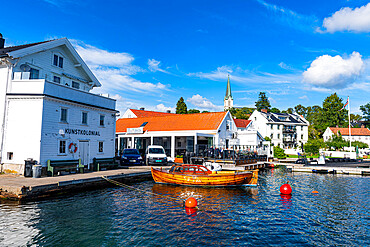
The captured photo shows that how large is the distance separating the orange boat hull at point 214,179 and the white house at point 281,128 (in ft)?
164

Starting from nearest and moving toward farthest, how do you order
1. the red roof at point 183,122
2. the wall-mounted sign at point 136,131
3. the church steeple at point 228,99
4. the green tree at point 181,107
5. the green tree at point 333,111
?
the red roof at point 183,122 → the wall-mounted sign at point 136,131 → the green tree at point 181,107 → the green tree at point 333,111 → the church steeple at point 228,99

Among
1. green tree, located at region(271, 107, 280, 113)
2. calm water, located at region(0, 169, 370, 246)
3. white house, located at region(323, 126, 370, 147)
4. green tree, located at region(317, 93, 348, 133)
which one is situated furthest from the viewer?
green tree, located at region(271, 107, 280, 113)

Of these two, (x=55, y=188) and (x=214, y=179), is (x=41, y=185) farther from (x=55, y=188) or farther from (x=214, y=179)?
(x=214, y=179)

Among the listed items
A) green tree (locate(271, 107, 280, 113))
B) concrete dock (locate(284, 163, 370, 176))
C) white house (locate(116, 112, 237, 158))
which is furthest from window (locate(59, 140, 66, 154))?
green tree (locate(271, 107, 280, 113))

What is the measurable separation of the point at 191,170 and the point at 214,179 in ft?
6.73

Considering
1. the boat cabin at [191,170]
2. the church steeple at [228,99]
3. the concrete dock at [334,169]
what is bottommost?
the concrete dock at [334,169]

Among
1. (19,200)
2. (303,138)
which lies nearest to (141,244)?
(19,200)

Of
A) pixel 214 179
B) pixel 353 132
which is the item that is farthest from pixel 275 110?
pixel 214 179

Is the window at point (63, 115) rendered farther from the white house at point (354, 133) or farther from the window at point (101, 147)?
the white house at point (354, 133)

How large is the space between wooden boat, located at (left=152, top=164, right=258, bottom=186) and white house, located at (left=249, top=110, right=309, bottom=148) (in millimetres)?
50098

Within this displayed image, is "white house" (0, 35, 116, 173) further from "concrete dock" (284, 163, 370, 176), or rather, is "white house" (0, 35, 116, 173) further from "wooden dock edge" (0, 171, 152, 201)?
"concrete dock" (284, 163, 370, 176)

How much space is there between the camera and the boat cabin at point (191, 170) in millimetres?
19891

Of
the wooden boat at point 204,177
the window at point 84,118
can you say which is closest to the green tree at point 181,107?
the window at point 84,118

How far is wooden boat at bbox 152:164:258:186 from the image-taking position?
19328mm
